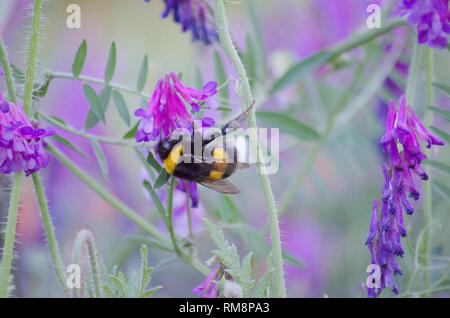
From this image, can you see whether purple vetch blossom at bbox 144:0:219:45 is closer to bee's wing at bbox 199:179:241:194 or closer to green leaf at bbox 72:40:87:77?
green leaf at bbox 72:40:87:77

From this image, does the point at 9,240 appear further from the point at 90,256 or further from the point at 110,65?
the point at 110,65

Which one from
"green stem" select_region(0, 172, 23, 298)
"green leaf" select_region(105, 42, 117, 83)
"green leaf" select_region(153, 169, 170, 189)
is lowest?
"green stem" select_region(0, 172, 23, 298)

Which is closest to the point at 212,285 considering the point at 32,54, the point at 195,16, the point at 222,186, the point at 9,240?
the point at 222,186

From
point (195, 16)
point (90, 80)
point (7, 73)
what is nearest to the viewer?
point (7, 73)

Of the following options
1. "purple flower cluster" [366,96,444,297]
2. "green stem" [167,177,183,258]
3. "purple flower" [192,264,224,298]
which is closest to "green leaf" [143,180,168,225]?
"green stem" [167,177,183,258]
